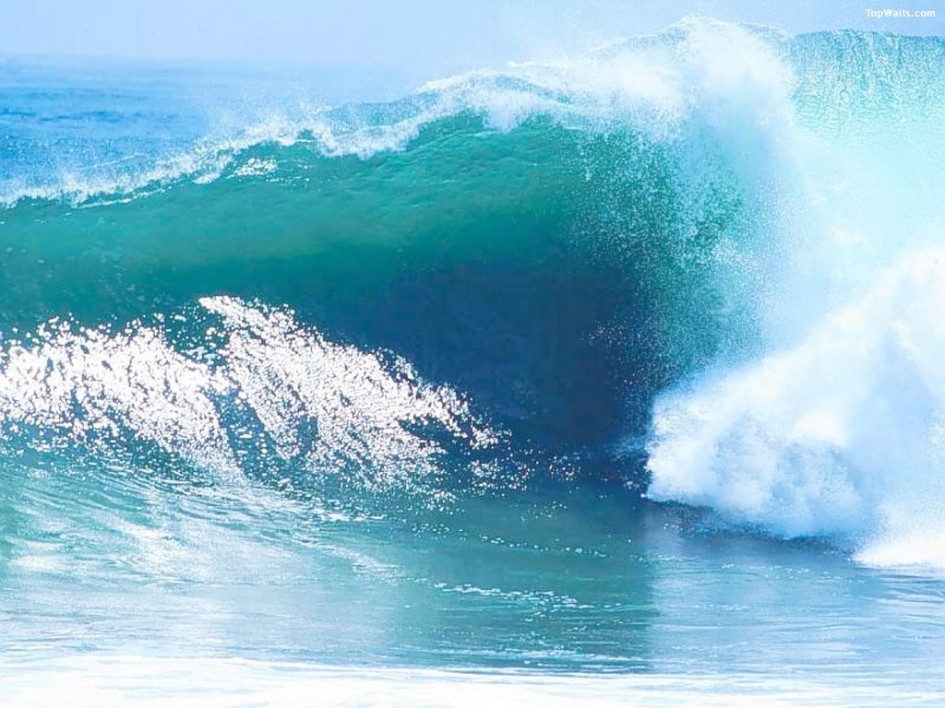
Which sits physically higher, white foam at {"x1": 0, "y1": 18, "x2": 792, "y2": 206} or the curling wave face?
white foam at {"x1": 0, "y1": 18, "x2": 792, "y2": 206}

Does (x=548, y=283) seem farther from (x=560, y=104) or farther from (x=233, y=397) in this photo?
(x=233, y=397)

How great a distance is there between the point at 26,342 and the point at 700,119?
2744 millimetres

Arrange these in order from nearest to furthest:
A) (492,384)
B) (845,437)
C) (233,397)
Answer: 1. (845,437)
2. (233,397)
3. (492,384)

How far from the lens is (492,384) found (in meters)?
3.53

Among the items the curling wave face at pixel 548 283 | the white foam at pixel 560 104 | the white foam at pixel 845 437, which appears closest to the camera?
the white foam at pixel 845 437

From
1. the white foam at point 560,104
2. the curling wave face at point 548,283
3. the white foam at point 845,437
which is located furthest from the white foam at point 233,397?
the white foam at point 560,104

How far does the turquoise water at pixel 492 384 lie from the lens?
2078 mm

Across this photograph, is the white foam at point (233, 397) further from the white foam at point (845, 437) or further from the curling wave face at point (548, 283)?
the white foam at point (845, 437)

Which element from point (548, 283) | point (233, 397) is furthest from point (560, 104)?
point (233, 397)

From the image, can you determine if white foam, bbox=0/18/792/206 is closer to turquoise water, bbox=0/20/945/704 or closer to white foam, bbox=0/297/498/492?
turquoise water, bbox=0/20/945/704

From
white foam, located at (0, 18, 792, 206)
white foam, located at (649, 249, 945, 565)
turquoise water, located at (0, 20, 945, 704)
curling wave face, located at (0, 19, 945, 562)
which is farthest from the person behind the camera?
white foam, located at (0, 18, 792, 206)

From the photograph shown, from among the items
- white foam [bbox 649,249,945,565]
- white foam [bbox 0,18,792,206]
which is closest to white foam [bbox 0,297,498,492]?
white foam [bbox 649,249,945,565]

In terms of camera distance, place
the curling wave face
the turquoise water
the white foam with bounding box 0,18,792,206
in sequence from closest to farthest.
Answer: the turquoise water
the curling wave face
the white foam with bounding box 0,18,792,206

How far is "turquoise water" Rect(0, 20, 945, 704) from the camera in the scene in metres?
2.08
